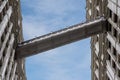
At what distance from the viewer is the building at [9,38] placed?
150ft

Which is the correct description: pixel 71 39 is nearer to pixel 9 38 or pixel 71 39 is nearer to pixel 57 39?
pixel 57 39

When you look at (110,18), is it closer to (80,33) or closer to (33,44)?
(80,33)

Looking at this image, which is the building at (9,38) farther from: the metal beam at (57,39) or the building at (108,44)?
the building at (108,44)

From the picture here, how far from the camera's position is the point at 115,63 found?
47.5m

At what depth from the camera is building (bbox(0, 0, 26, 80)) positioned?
45.7 meters

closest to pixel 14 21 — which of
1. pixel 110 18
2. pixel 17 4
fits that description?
pixel 17 4

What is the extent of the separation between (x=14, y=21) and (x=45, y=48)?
255 inches

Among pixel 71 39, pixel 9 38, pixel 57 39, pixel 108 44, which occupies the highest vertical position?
pixel 9 38

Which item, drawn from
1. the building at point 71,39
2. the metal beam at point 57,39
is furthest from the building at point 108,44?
the metal beam at point 57,39

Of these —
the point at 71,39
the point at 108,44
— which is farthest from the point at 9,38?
the point at 108,44

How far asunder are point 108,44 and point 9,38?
12925mm

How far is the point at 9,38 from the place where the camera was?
170 feet

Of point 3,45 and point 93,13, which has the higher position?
point 3,45

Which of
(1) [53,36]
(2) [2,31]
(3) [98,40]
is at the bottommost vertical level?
(3) [98,40]
